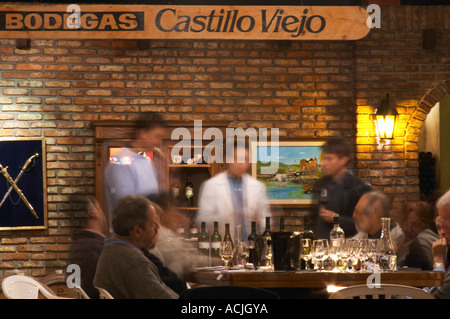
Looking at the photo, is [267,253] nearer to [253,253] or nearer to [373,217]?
[253,253]

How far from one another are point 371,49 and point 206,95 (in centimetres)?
145

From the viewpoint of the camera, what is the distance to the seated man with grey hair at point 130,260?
2527mm

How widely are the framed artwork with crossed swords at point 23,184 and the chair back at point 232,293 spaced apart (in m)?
3.57

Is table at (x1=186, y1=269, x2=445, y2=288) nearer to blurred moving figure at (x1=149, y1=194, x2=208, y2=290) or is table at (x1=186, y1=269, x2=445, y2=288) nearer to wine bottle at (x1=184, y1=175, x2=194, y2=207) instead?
blurred moving figure at (x1=149, y1=194, x2=208, y2=290)

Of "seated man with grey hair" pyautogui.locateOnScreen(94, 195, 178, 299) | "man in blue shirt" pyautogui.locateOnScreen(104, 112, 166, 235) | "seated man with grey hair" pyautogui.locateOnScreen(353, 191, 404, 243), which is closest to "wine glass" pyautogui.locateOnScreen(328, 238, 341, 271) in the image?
"seated man with grey hair" pyautogui.locateOnScreen(353, 191, 404, 243)

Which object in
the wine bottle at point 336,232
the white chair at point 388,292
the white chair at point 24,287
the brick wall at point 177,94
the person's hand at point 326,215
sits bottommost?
the white chair at point 24,287

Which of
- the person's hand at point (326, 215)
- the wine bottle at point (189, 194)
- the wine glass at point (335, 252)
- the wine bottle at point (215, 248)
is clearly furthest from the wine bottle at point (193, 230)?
the wine glass at point (335, 252)

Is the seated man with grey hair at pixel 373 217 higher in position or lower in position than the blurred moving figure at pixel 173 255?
higher

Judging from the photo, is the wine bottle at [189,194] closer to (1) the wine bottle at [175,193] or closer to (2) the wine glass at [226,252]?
(1) the wine bottle at [175,193]

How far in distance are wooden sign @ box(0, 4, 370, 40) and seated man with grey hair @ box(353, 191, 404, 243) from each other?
1.00 metres

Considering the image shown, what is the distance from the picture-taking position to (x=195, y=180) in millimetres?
5395

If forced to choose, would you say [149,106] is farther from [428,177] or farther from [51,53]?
[428,177]

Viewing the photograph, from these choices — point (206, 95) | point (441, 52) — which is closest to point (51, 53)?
point (206, 95)
